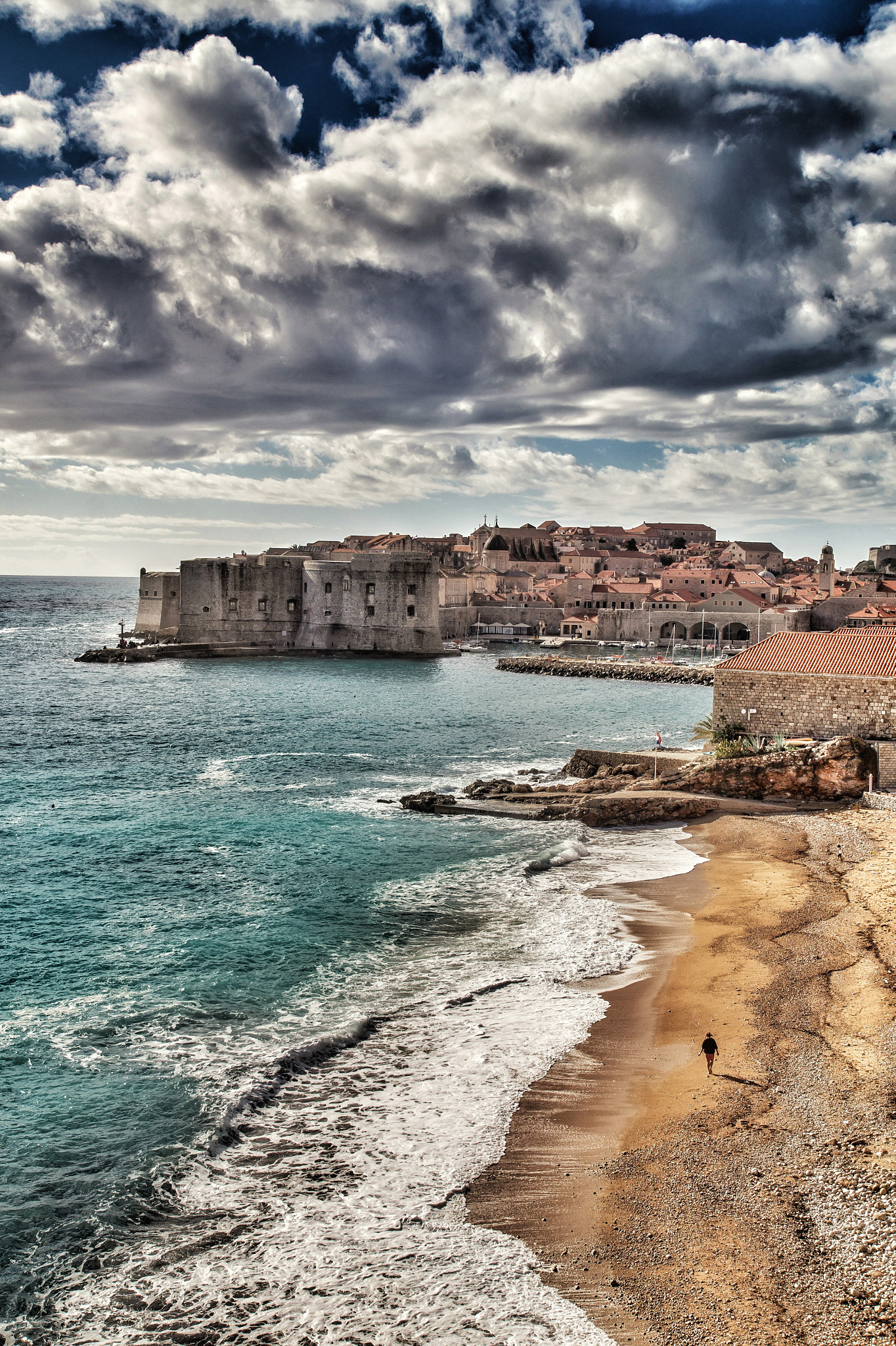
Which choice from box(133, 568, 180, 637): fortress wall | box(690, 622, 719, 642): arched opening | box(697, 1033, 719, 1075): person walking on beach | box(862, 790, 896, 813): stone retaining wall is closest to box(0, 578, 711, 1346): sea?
box(697, 1033, 719, 1075): person walking on beach

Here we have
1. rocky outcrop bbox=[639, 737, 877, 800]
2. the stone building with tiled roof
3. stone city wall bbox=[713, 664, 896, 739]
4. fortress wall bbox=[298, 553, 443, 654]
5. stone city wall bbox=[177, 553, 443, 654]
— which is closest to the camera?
rocky outcrop bbox=[639, 737, 877, 800]

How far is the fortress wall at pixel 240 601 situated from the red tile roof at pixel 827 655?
44195mm

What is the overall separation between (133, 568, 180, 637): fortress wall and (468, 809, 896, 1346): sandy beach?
59.9 meters

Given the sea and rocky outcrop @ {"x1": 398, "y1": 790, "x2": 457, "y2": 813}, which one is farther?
rocky outcrop @ {"x1": 398, "y1": 790, "x2": 457, "y2": 813}

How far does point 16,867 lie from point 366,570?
4543cm

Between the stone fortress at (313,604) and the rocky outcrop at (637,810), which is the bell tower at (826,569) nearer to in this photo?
the stone fortress at (313,604)

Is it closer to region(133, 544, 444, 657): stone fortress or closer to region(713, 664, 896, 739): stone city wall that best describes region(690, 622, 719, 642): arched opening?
region(133, 544, 444, 657): stone fortress

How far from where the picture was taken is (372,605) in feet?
199

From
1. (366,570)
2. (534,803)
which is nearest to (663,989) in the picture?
(534,803)

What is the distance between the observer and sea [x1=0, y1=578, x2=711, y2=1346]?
6.03 meters

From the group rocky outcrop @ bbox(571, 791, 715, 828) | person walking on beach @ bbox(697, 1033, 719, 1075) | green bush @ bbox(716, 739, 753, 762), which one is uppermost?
green bush @ bbox(716, 739, 753, 762)

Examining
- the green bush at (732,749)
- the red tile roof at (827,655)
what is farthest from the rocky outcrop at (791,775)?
the red tile roof at (827,655)

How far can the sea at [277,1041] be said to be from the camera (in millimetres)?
6027

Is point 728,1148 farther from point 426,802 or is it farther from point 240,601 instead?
point 240,601
